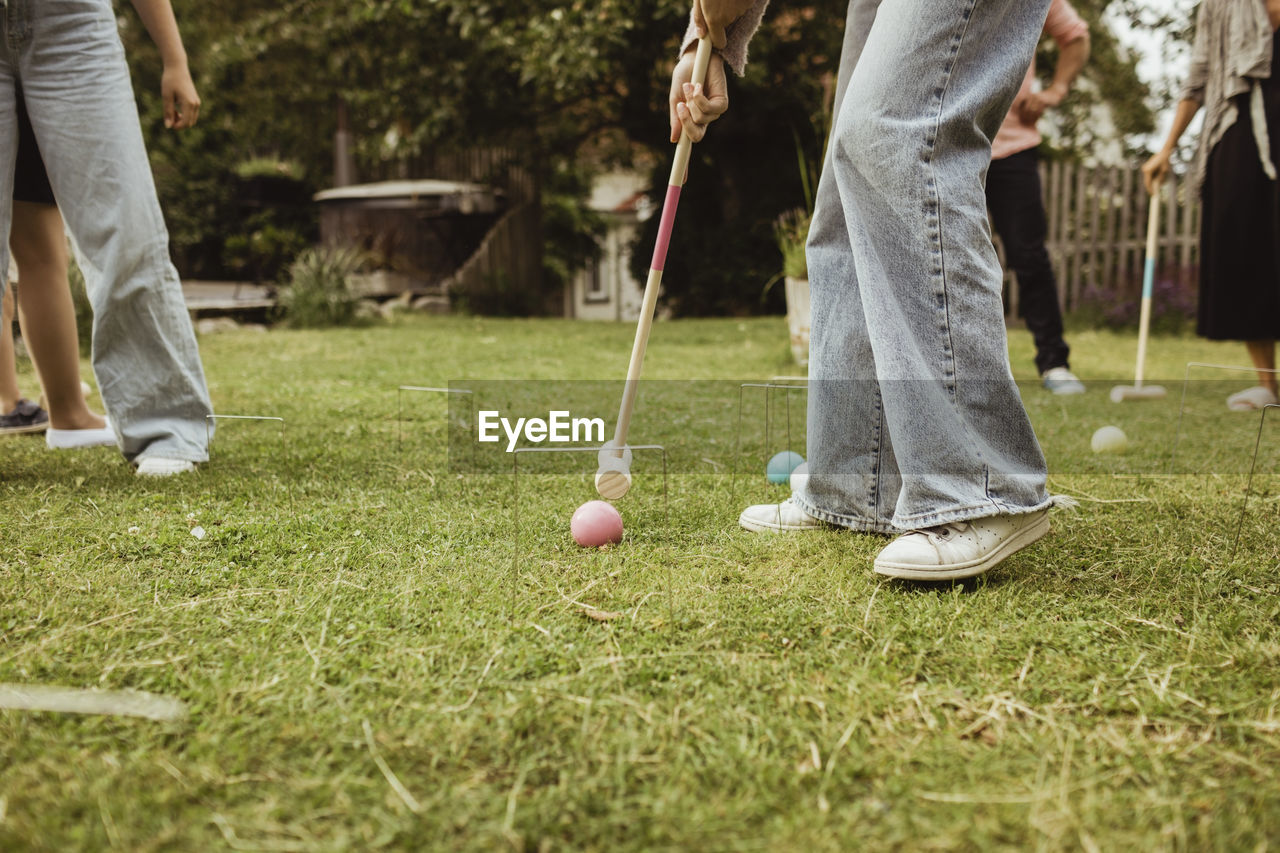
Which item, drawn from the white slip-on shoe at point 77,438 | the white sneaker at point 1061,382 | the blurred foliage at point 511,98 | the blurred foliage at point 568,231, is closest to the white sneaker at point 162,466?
the white slip-on shoe at point 77,438

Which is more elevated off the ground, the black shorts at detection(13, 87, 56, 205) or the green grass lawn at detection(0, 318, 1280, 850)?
the black shorts at detection(13, 87, 56, 205)

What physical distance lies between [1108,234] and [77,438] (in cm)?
899

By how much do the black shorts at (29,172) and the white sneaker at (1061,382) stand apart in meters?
3.79

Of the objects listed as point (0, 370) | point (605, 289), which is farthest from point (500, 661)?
point (605, 289)

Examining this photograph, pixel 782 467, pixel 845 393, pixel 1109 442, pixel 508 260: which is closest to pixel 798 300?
pixel 1109 442

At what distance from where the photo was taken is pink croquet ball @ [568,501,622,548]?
177 centimetres

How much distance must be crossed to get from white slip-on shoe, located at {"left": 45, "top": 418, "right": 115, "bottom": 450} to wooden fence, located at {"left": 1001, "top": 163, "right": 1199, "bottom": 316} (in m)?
8.20

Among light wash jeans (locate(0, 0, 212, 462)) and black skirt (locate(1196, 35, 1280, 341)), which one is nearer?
light wash jeans (locate(0, 0, 212, 462))

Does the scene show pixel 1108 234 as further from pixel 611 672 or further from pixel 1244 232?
pixel 611 672

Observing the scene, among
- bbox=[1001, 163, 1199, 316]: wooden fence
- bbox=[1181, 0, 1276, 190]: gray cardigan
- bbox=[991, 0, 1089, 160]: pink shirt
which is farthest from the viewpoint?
bbox=[1001, 163, 1199, 316]: wooden fence

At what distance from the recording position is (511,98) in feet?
33.6

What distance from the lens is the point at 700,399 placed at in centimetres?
376

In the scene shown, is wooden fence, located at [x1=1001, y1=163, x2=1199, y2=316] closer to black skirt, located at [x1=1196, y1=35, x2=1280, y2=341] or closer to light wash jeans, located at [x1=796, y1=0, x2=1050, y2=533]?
black skirt, located at [x1=1196, y1=35, x2=1280, y2=341]

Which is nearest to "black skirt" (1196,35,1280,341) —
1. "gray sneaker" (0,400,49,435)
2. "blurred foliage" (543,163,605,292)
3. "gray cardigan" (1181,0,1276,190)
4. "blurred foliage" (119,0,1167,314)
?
"gray cardigan" (1181,0,1276,190)
